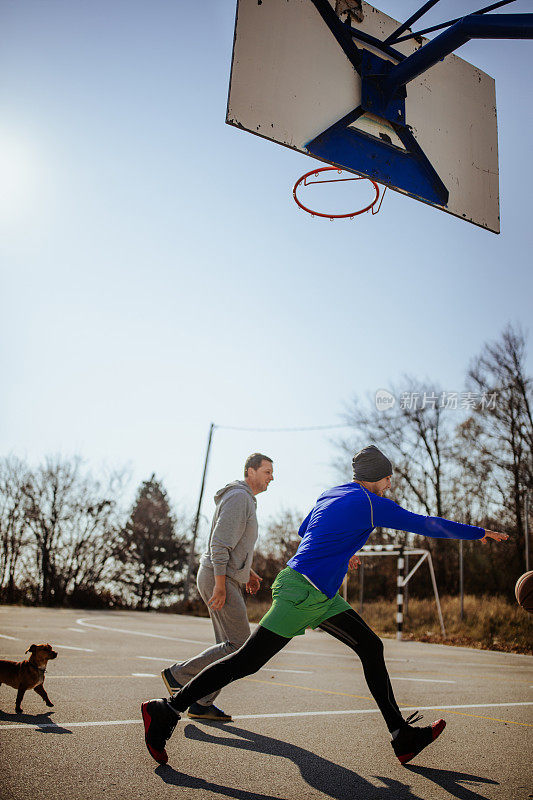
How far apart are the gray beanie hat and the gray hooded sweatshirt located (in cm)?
107

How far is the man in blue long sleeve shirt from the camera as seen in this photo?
357cm

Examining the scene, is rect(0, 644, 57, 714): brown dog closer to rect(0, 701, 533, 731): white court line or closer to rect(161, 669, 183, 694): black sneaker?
rect(0, 701, 533, 731): white court line

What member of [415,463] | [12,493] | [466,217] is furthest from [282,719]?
[12,493]

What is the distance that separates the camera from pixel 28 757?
3.32 meters

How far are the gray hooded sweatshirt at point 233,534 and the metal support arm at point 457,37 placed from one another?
161 inches

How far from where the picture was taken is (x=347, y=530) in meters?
3.75

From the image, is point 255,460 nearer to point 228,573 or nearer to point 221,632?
point 228,573

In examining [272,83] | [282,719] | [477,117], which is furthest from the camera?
[477,117]

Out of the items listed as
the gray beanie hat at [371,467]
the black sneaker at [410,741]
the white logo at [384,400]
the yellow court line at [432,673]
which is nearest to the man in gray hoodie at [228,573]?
the gray beanie hat at [371,467]

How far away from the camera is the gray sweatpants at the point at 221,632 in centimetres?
449

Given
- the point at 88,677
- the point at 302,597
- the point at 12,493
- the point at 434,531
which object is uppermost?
the point at 12,493

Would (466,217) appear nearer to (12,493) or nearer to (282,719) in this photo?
(282,719)

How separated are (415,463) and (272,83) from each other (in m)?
29.9

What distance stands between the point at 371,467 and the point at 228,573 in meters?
1.47
